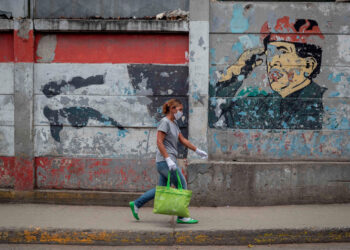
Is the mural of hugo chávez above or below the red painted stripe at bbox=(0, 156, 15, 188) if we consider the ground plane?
above

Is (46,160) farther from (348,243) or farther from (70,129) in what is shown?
(348,243)

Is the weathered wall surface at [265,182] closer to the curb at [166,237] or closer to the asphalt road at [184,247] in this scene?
the curb at [166,237]

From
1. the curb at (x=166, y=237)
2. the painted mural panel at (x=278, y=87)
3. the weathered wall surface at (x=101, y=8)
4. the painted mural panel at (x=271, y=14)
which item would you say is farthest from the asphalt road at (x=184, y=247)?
the weathered wall surface at (x=101, y=8)

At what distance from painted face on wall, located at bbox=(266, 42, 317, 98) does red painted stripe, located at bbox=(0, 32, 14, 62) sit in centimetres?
438

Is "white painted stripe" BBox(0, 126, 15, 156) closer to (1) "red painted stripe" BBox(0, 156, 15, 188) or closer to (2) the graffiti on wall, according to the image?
(1) "red painted stripe" BBox(0, 156, 15, 188)

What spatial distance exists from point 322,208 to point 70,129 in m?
4.33

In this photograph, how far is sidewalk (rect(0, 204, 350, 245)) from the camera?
520cm

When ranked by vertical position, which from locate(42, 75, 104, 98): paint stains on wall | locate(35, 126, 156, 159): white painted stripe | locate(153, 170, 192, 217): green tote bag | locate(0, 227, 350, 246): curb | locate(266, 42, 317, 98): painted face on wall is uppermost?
locate(266, 42, 317, 98): painted face on wall

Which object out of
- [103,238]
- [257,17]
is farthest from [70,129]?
[257,17]

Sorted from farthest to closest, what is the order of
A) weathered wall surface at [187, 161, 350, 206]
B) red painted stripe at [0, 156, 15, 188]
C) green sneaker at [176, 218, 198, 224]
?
red painted stripe at [0, 156, 15, 188], weathered wall surface at [187, 161, 350, 206], green sneaker at [176, 218, 198, 224]

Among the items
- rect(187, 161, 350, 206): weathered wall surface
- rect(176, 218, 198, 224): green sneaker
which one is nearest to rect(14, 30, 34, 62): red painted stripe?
rect(187, 161, 350, 206): weathered wall surface

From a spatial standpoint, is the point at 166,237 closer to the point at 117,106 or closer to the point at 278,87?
the point at 117,106

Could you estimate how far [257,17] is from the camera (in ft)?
22.4

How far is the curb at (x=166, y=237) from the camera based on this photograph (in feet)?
17.0
